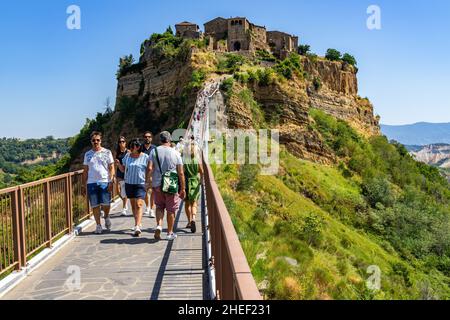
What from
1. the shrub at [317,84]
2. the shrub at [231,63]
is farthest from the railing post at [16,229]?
the shrub at [317,84]

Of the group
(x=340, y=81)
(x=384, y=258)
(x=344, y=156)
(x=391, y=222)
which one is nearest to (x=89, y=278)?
(x=384, y=258)

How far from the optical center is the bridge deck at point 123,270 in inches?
209

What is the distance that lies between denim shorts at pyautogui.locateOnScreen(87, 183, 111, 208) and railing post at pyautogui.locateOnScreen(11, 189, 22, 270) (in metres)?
2.11

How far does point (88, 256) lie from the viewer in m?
6.95

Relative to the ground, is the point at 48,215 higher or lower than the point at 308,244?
higher

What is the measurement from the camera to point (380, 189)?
39312mm

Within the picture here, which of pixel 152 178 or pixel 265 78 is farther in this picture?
pixel 265 78

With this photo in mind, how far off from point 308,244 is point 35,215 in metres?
12.1

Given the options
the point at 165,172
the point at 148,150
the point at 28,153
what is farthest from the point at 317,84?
the point at 28,153

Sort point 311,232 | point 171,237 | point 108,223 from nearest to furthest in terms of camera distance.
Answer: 1. point 171,237
2. point 108,223
3. point 311,232

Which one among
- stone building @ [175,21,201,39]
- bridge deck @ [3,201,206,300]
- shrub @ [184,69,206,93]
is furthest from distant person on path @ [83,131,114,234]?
stone building @ [175,21,201,39]

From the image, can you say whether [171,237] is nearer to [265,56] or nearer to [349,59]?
Result: [265,56]

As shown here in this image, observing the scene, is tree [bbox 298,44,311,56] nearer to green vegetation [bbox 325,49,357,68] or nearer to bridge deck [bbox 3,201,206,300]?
green vegetation [bbox 325,49,357,68]
